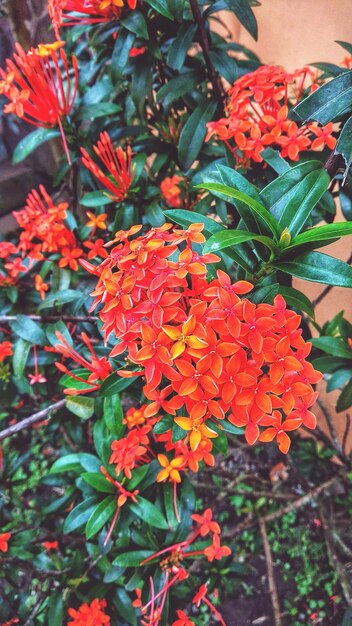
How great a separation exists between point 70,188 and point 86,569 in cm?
117

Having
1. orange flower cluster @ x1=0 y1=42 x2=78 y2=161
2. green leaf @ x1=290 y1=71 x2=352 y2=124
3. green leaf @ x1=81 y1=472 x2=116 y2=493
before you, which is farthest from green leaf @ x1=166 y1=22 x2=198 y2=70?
green leaf @ x1=81 y1=472 x2=116 y2=493

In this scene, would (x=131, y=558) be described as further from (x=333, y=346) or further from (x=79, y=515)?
(x=333, y=346)

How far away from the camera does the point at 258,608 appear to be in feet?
5.51

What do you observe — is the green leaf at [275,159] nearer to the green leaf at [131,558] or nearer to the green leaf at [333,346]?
the green leaf at [333,346]

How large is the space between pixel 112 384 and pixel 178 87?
0.76 m

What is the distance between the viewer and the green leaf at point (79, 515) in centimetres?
108

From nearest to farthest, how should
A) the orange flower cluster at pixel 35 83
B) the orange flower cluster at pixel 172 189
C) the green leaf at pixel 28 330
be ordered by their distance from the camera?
the orange flower cluster at pixel 35 83 < the green leaf at pixel 28 330 < the orange flower cluster at pixel 172 189

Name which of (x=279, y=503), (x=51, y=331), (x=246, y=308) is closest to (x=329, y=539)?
(x=279, y=503)

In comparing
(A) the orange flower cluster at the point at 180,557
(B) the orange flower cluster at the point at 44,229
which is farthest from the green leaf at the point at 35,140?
(A) the orange flower cluster at the point at 180,557

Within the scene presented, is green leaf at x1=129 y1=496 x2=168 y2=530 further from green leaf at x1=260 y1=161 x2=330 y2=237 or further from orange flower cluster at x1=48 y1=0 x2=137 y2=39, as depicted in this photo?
orange flower cluster at x1=48 y1=0 x2=137 y2=39

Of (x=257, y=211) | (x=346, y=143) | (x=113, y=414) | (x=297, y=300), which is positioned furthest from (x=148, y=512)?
(x=346, y=143)

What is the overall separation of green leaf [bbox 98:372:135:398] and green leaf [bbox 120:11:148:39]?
74 centimetres

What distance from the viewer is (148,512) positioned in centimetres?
103

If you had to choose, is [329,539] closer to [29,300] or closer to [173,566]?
[173,566]
